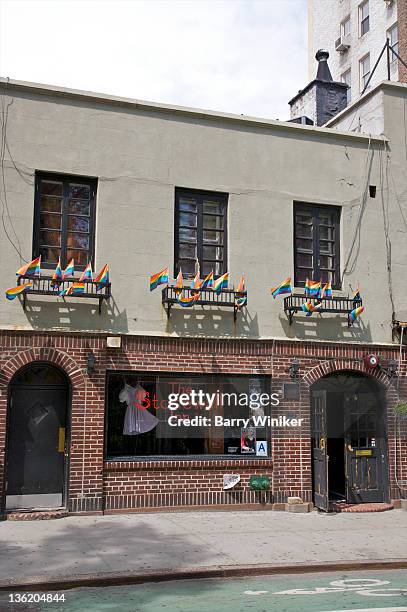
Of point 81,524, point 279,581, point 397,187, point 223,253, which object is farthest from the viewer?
point 397,187

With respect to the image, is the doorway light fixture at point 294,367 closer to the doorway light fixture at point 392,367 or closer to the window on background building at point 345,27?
the doorway light fixture at point 392,367

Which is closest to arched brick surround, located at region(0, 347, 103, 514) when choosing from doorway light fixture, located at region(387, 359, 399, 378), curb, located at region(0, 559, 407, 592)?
curb, located at region(0, 559, 407, 592)

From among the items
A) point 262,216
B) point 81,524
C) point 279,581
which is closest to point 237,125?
point 262,216

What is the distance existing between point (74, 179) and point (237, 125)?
3522 millimetres

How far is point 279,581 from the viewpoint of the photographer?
7.93m

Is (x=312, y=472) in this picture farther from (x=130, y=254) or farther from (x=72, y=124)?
(x=72, y=124)

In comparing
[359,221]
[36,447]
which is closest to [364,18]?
[359,221]

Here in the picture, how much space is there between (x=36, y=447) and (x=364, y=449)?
6541 mm

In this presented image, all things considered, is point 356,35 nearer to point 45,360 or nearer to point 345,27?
point 345,27

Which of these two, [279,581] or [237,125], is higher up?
[237,125]

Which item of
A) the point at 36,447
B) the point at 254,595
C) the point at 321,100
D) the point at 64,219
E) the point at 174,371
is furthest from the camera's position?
the point at 321,100

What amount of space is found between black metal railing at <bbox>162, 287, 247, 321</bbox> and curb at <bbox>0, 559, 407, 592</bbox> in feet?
17.9

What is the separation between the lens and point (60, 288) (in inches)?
470

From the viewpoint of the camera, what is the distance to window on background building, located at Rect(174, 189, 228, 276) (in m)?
13.1
